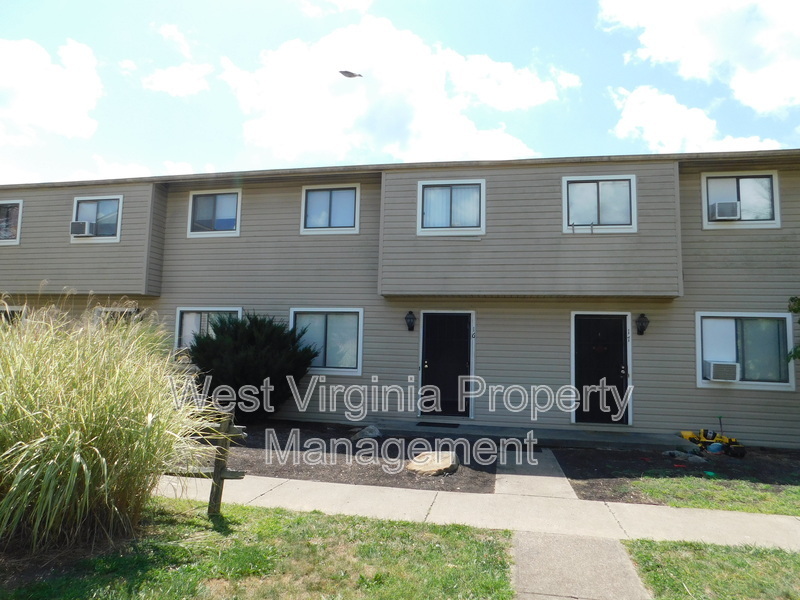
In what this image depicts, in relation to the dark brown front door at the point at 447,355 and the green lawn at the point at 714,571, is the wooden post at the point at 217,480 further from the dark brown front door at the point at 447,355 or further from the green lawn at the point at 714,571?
the dark brown front door at the point at 447,355

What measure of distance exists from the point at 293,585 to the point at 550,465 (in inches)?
190

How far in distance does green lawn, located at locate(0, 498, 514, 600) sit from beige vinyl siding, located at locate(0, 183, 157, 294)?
8241mm

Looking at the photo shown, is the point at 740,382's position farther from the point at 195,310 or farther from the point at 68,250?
the point at 68,250

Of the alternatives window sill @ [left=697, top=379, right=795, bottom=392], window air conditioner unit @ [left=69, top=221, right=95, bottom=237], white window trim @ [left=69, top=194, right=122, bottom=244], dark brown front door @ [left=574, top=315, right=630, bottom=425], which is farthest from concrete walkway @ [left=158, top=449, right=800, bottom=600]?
window air conditioner unit @ [left=69, top=221, right=95, bottom=237]

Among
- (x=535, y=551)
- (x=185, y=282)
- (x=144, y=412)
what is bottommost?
(x=535, y=551)

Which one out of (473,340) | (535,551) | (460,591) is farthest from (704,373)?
(460,591)

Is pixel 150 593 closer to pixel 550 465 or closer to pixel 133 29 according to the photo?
pixel 550 465

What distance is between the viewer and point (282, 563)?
366 centimetres

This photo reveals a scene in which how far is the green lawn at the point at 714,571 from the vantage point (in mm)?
3377

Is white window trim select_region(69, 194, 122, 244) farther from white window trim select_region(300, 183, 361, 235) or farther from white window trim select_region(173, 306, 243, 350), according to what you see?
white window trim select_region(300, 183, 361, 235)

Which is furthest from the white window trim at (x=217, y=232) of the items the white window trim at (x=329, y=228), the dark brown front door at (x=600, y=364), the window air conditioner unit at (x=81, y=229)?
the dark brown front door at (x=600, y=364)

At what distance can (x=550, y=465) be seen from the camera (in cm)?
727

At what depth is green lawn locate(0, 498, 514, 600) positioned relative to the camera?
3.25 metres

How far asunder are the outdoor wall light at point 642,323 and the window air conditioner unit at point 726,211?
2.24 meters
